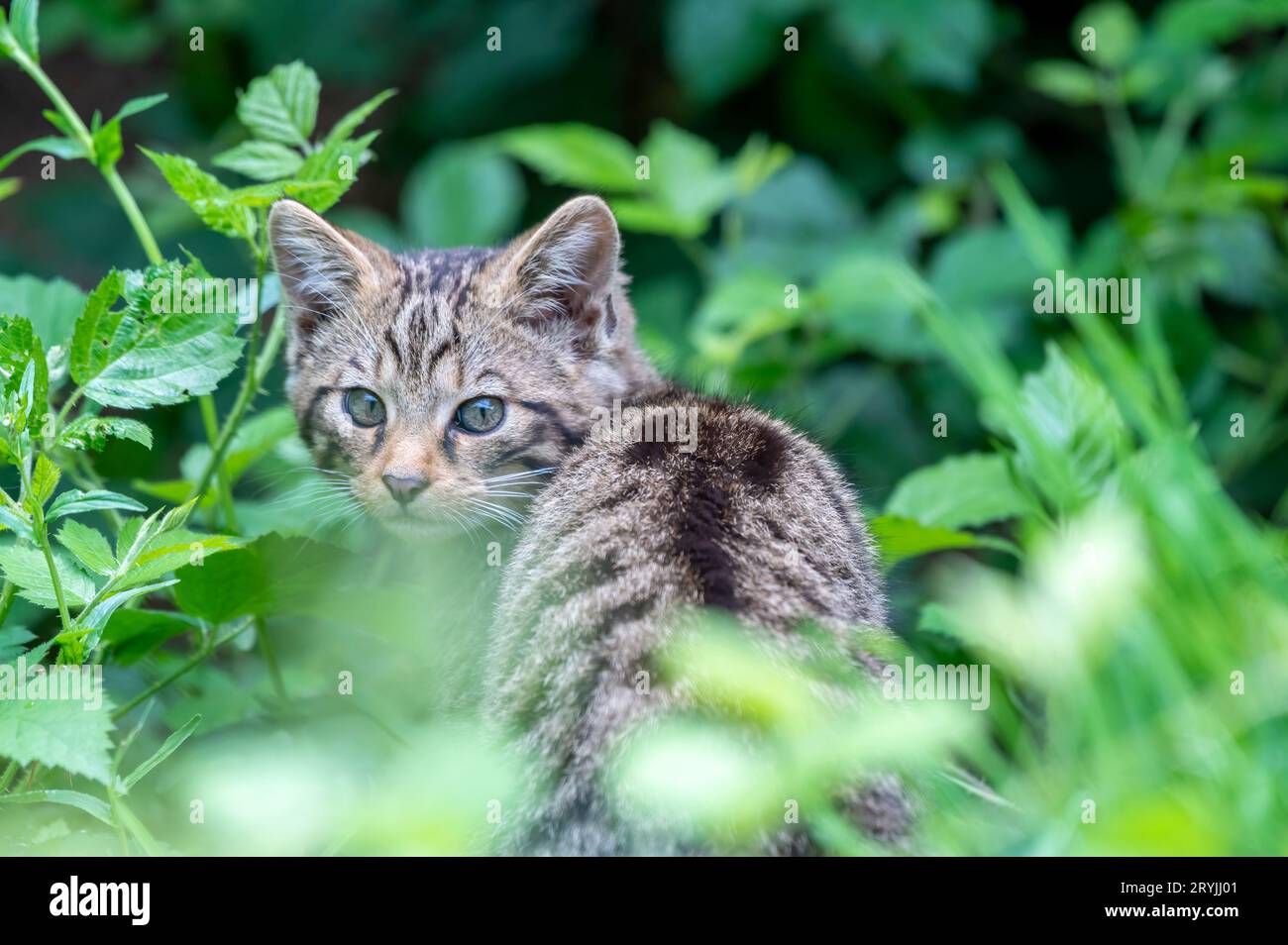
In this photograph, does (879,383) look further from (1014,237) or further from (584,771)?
(584,771)

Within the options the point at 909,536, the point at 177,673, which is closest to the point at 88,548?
the point at 177,673

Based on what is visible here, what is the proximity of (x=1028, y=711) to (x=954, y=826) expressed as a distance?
0.78m

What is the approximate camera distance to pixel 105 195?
4.86 meters

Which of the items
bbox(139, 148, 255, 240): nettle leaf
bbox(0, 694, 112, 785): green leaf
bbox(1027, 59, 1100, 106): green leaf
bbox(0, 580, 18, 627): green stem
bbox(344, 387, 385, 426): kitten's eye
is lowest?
bbox(0, 694, 112, 785): green leaf

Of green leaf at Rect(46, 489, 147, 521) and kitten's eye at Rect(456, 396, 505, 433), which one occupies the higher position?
kitten's eye at Rect(456, 396, 505, 433)

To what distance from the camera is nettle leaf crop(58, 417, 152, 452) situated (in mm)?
1776

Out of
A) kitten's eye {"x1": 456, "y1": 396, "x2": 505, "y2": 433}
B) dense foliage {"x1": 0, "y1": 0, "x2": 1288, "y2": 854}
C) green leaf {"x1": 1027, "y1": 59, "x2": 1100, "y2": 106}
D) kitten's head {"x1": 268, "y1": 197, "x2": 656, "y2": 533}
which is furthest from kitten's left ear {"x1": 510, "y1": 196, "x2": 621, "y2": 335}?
green leaf {"x1": 1027, "y1": 59, "x2": 1100, "y2": 106}

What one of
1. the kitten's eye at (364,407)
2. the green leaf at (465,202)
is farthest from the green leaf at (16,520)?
the green leaf at (465,202)

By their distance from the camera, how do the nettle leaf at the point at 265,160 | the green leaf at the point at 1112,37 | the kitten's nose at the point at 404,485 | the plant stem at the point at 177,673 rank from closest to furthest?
the plant stem at the point at 177,673, the nettle leaf at the point at 265,160, the kitten's nose at the point at 404,485, the green leaf at the point at 1112,37

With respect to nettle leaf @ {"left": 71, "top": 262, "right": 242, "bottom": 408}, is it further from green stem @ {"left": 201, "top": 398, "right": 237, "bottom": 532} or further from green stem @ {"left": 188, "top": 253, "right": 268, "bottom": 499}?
green stem @ {"left": 201, "top": 398, "right": 237, "bottom": 532}

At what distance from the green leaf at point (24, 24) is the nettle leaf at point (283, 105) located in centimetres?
34

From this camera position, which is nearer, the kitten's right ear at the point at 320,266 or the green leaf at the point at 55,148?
the green leaf at the point at 55,148

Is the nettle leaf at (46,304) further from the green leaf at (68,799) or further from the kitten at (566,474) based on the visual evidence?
the green leaf at (68,799)

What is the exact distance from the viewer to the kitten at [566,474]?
167 centimetres
